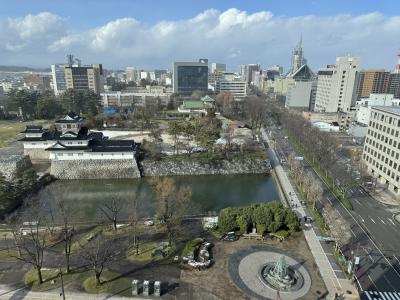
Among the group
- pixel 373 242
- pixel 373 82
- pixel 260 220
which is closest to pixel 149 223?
pixel 260 220

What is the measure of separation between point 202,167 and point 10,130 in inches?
1984

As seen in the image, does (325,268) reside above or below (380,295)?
above

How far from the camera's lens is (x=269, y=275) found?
20.5 metres

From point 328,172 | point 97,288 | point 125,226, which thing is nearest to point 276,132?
point 328,172

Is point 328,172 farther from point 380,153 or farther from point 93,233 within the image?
point 93,233

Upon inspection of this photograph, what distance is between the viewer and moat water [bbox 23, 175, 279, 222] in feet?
108

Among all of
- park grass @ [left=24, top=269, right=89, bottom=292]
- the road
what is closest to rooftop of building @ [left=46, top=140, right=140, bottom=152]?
park grass @ [left=24, top=269, right=89, bottom=292]

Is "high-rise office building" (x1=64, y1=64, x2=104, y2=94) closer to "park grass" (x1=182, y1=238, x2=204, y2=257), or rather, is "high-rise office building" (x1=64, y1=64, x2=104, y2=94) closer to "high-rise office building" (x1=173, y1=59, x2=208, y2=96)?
"high-rise office building" (x1=173, y1=59, x2=208, y2=96)

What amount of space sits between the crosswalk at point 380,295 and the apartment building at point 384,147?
20.8 meters

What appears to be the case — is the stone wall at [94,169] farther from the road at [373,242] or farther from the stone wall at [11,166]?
the road at [373,242]

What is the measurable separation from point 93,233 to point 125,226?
3.01 metres

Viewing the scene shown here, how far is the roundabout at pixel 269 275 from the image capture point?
19203 mm

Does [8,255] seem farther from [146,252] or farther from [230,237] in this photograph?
[230,237]

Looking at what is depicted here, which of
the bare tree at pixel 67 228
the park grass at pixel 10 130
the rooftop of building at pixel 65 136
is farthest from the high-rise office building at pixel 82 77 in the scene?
the bare tree at pixel 67 228
